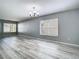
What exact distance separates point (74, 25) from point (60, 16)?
135 cm

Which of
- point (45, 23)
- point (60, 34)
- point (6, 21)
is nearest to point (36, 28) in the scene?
point (45, 23)

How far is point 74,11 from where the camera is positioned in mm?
4887

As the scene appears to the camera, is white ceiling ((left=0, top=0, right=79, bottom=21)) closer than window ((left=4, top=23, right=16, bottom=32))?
Yes

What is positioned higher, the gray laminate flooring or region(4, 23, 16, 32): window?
region(4, 23, 16, 32): window

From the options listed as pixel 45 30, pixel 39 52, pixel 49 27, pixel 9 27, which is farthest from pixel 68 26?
pixel 9 27

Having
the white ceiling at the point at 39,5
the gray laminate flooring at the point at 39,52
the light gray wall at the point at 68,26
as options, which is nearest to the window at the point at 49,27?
the light gray wall at the point at 68,26

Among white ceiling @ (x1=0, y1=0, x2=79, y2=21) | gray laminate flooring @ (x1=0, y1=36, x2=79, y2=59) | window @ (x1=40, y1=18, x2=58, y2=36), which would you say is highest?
white ceiling @ (x1=0, y1=0, x2=79, y2=21)

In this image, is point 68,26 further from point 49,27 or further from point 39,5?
point 39,5

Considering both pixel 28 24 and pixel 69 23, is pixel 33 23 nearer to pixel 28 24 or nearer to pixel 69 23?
pixel 28 24

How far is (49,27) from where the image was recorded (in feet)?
22.0

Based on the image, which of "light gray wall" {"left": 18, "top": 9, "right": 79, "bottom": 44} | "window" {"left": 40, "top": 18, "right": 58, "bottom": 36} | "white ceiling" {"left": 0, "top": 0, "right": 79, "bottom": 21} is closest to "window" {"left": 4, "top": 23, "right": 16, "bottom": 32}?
"window" {"left": 40, "top": 18, "right": 58, "bottom": 36}

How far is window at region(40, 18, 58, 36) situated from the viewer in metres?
6.14

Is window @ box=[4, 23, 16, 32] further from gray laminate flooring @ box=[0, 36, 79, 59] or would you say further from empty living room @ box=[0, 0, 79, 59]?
gray laminate flooring @ box=[0, 36, 79, 59]

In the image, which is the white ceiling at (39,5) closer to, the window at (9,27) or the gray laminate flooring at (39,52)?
the gray laminate flooring at (39,52)
